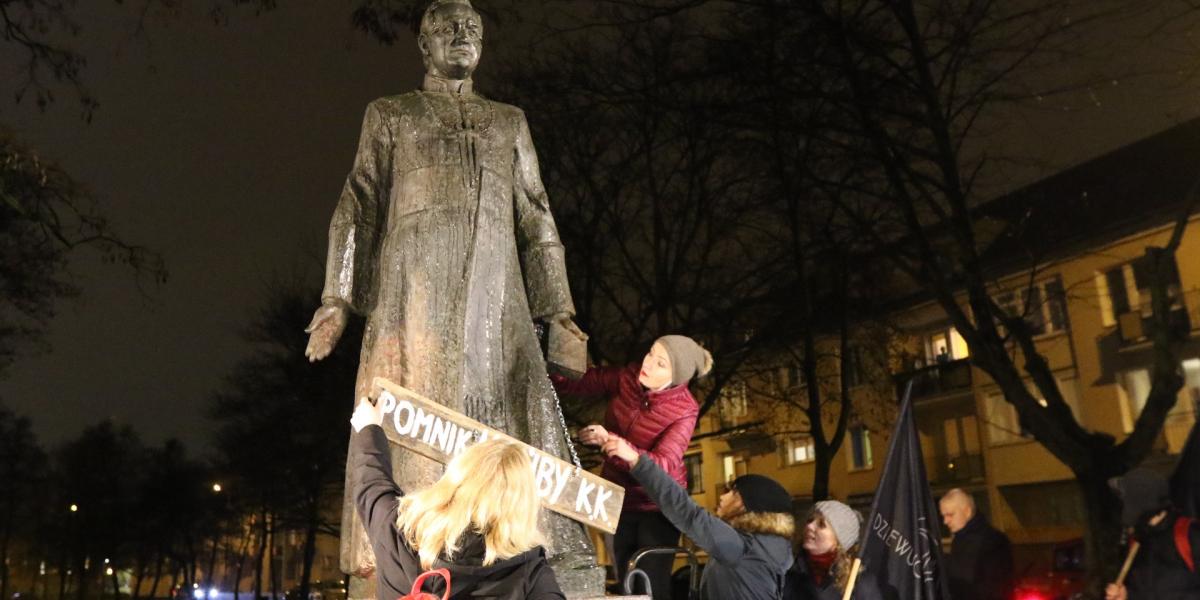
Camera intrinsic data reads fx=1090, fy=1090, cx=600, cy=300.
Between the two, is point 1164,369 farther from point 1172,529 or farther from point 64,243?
point 64,243

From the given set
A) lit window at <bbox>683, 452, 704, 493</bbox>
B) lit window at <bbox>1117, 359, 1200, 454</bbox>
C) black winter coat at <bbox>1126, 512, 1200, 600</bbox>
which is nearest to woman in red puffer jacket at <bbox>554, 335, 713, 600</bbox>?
black winter coat at <bbox>1126, 512, 1200, 600</bbox>

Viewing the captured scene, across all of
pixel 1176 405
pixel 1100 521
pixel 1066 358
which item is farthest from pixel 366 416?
pixel 1066 358

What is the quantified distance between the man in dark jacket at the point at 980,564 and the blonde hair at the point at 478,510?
4719 mm

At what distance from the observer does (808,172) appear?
14750 mm

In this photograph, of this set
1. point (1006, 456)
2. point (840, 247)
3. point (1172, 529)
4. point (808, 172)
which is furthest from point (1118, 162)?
point (1172, 529)

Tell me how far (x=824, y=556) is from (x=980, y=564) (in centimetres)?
164

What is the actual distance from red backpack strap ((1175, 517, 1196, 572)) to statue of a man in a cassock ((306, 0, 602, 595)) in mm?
3926

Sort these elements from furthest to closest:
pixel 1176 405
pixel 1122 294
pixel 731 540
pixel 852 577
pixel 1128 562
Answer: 1. pixel 1122 294
2. pixel 1176 405
3. pixel 1128 562
4. pixel 852 577
5. pixel 731 540

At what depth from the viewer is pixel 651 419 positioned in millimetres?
5441

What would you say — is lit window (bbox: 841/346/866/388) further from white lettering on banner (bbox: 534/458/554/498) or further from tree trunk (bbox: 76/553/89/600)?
tree trunk (bbox: 76/553/89/600)

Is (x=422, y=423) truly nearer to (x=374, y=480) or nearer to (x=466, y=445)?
(x=466, y=445)

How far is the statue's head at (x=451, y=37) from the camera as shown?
4.84 meters

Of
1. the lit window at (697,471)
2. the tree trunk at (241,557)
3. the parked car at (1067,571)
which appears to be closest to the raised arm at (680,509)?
the parked car at (1067,571)

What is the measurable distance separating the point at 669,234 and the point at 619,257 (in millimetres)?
1062
